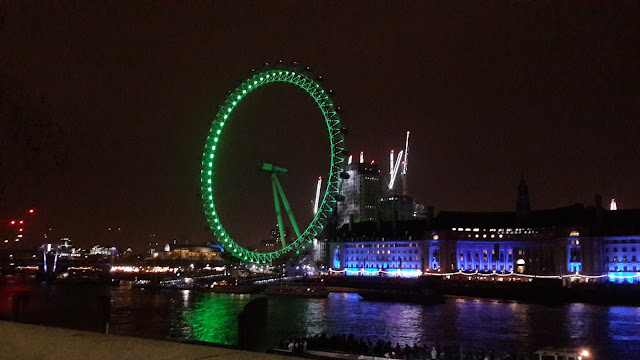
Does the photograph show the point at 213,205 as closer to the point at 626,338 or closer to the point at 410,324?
the point at 410,324

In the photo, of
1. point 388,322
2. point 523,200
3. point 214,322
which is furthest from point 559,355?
point 523,200

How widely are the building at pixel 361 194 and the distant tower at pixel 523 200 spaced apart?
58904 mm

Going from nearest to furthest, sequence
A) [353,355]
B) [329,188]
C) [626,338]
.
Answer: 1. [353,355]
2. [626,338]
3. [329,188]

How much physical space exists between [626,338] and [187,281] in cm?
9689

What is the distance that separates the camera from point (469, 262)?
12638 cm

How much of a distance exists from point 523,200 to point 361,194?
62.3 meters

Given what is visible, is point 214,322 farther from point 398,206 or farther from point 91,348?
point 398,206

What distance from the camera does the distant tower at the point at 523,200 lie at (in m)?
129

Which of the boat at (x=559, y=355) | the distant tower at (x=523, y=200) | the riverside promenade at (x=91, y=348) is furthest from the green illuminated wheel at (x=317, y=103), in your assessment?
the riverside promenade at (x=91, y=348)

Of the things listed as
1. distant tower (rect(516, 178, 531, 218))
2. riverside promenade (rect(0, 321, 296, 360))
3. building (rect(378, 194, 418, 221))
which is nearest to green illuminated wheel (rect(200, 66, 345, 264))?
distant tower (rect(516, 178, 531, 218))

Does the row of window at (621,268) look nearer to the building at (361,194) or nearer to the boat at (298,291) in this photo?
the boat at (298,291)

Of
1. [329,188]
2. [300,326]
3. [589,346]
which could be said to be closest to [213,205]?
[329,188]

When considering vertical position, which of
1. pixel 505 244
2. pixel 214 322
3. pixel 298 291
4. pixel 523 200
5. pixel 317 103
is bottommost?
pixel 298 291

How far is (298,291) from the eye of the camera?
96750mm
